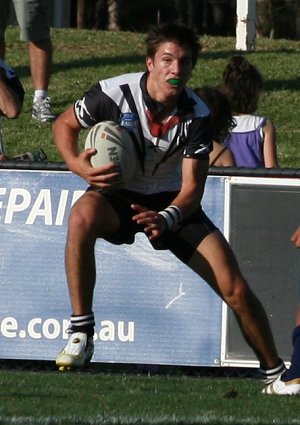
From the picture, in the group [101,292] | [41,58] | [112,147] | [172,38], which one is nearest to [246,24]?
[41,58]

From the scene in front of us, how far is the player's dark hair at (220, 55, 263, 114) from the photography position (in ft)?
33.9

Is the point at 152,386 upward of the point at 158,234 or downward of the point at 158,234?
downward

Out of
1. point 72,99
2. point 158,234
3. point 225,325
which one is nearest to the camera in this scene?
point 158,234

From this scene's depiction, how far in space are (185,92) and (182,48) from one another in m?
0.29

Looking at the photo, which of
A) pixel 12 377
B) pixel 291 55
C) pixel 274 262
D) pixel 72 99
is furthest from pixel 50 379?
pixel 291 55

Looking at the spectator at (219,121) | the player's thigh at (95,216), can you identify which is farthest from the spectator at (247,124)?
the player's thigh at (95,216)

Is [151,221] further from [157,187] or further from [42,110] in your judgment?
[42,110]

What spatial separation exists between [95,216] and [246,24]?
969cm

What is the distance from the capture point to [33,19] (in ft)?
41.4

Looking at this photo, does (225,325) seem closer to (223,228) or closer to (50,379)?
(223,228)

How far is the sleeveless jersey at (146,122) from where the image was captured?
792 cm

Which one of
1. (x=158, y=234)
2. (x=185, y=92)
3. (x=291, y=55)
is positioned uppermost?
(x=185, y=92)

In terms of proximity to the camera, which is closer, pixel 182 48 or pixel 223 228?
pixel 182 48

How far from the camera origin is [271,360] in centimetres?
813
